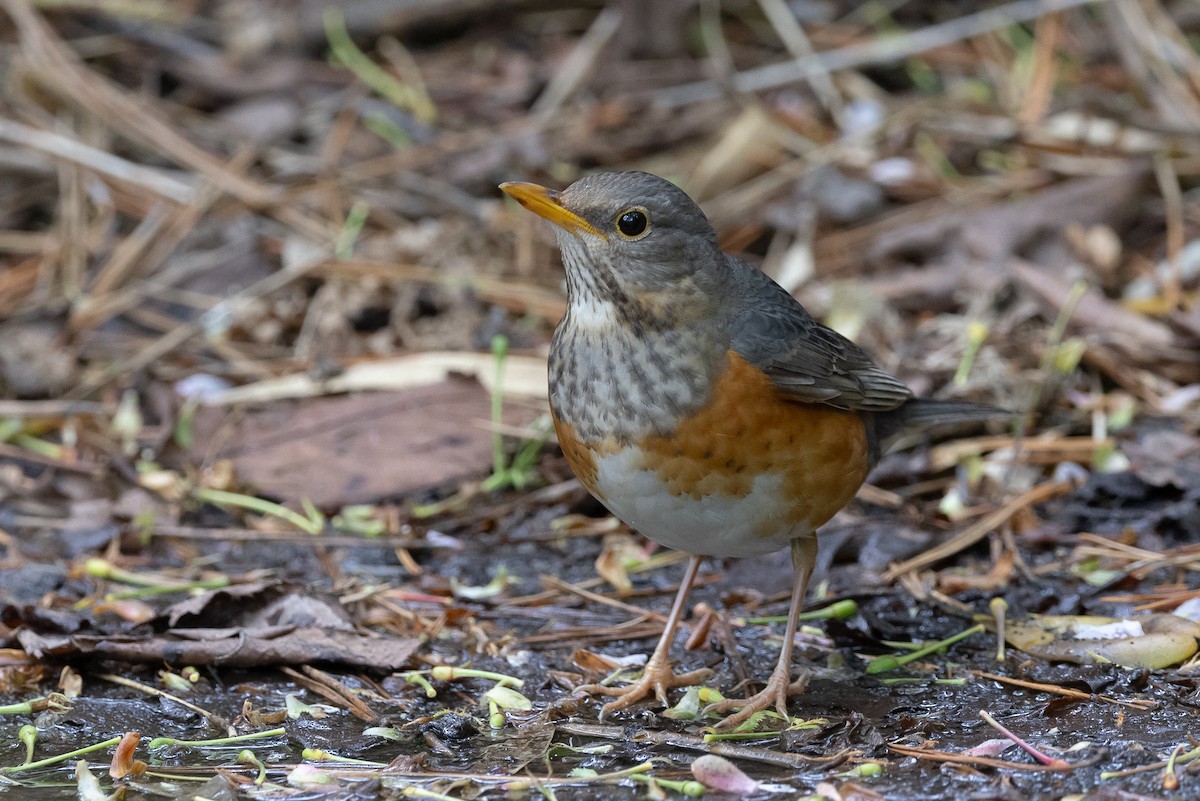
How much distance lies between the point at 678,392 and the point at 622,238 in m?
0.55

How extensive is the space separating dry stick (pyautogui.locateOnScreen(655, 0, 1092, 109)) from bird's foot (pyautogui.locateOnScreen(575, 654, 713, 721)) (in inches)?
203

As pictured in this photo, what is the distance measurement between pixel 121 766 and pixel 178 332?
146 inches

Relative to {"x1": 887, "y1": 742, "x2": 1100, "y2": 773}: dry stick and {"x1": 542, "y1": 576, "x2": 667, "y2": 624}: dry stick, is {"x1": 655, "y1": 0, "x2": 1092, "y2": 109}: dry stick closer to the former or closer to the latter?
{"x1": 542, "y1": 576, "x2": 667, "y2": 624}: dry stick

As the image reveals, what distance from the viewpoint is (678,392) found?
4191 mm

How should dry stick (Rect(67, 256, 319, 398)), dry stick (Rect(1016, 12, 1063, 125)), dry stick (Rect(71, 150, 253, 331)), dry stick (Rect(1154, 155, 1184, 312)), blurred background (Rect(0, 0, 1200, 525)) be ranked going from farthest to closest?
dry stick (Rect(1016, 12, 1063, 125)), dry stick (Rect(71, 150, 253, 331)), dry stick (Rect(1154, 155, 1184, 312)), dry stick (Rect(67, 256, 319, 398)), blurred background (Rect(0, 0, 1200, 525))

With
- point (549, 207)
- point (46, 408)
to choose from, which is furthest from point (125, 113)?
point (549, 207)

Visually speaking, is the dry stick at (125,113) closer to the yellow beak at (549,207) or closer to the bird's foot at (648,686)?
the yellow beak at (549,207)

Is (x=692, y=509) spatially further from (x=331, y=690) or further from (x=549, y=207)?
(x=331, y=690)

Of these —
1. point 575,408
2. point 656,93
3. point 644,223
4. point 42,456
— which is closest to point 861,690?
point 575,408

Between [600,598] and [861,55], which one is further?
[861,55]

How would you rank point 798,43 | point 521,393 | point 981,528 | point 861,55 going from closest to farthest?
1. point 981,528
2. point 521,393
3. point 861,55
4. point 798,43

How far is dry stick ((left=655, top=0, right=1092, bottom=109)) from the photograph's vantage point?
29.6ft

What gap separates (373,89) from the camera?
9.02 m

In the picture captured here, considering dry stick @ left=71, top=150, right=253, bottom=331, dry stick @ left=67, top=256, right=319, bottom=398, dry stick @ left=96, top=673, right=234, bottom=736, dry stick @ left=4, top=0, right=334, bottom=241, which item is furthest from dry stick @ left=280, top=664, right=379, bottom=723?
dry stick @ left=4, top=0, right=334, bottom=241
